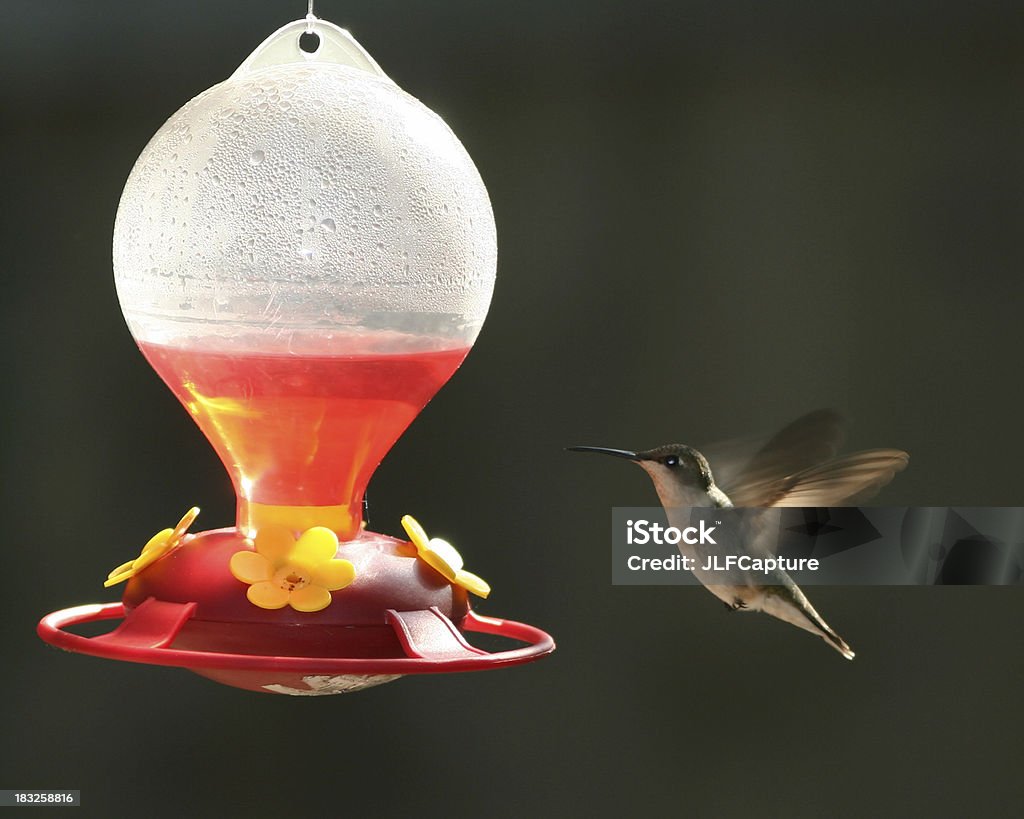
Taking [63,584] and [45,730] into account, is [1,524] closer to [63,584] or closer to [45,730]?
[63,584]

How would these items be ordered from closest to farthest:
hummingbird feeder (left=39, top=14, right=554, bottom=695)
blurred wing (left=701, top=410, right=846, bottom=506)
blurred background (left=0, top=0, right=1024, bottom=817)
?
1. hummingbird feeder (left=39, top=14, right=554, bottom=695)
2. blurred wing (left=701, top=410, right=846, bottom=506)
3. blurred background (left=0, top=0, right=1024, bottom=817)

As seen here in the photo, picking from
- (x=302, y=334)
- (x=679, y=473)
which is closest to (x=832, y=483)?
(x=679, y=473)

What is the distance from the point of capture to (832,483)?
2309mm

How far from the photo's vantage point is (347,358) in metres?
1.50

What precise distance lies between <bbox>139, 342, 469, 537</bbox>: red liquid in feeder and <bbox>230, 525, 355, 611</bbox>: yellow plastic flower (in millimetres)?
123

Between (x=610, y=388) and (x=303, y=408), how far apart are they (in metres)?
2.23

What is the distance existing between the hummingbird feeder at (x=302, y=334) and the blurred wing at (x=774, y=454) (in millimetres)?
808

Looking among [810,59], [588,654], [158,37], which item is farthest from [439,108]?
[588,654]

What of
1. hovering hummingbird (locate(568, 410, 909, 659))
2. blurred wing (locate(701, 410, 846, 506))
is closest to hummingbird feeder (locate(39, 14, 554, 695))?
hovering hummingbird (locate(568, 410, 909, 659))

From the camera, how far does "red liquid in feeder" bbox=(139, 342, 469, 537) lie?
1506 millimetres

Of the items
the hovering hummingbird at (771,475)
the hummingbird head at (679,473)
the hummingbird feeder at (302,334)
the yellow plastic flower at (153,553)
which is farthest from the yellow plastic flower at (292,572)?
the hummingbird head at (679,473)

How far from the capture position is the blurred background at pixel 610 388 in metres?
3.70

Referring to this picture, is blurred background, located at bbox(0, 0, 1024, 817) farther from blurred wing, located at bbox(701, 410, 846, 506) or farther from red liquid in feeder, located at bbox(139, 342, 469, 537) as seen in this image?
red liquid in feeder, located at bbox(139, 342, 469, 537)

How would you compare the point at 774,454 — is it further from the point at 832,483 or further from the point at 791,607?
the point at 791,607
